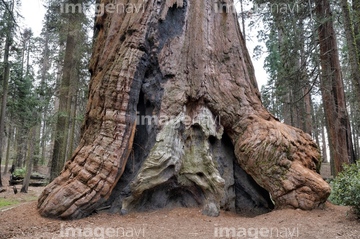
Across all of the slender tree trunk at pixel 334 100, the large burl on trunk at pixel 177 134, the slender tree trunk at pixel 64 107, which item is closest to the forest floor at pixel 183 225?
the large burl on trunk at pixel 177 134

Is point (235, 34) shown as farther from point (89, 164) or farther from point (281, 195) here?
point (89, 164)

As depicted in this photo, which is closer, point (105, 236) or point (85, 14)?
point (105, 236)

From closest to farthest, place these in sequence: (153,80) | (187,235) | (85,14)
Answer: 1. (187,235)
2. (153,80)
3. (85,14)

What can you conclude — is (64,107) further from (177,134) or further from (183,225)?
(183,225)

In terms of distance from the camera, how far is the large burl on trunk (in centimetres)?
555

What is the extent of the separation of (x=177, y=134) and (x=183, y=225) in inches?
71.7

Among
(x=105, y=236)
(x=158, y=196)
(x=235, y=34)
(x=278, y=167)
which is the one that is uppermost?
(x=235, y=34)

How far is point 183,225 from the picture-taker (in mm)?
4887

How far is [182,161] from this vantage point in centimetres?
588

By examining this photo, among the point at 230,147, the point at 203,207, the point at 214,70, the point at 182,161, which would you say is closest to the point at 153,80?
the point at 214,70

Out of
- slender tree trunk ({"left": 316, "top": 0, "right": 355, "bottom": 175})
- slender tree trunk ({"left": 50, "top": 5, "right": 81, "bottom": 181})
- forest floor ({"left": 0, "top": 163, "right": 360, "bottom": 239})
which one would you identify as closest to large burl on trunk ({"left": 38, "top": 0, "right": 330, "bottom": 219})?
forest floor ({"left": 0, "top": 163, "right": 360, "bottom": 239})

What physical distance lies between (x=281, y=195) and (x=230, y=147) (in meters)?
1.65

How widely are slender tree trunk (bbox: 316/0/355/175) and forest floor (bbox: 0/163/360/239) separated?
158 inches

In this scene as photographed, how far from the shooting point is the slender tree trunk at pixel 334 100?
915 cm
